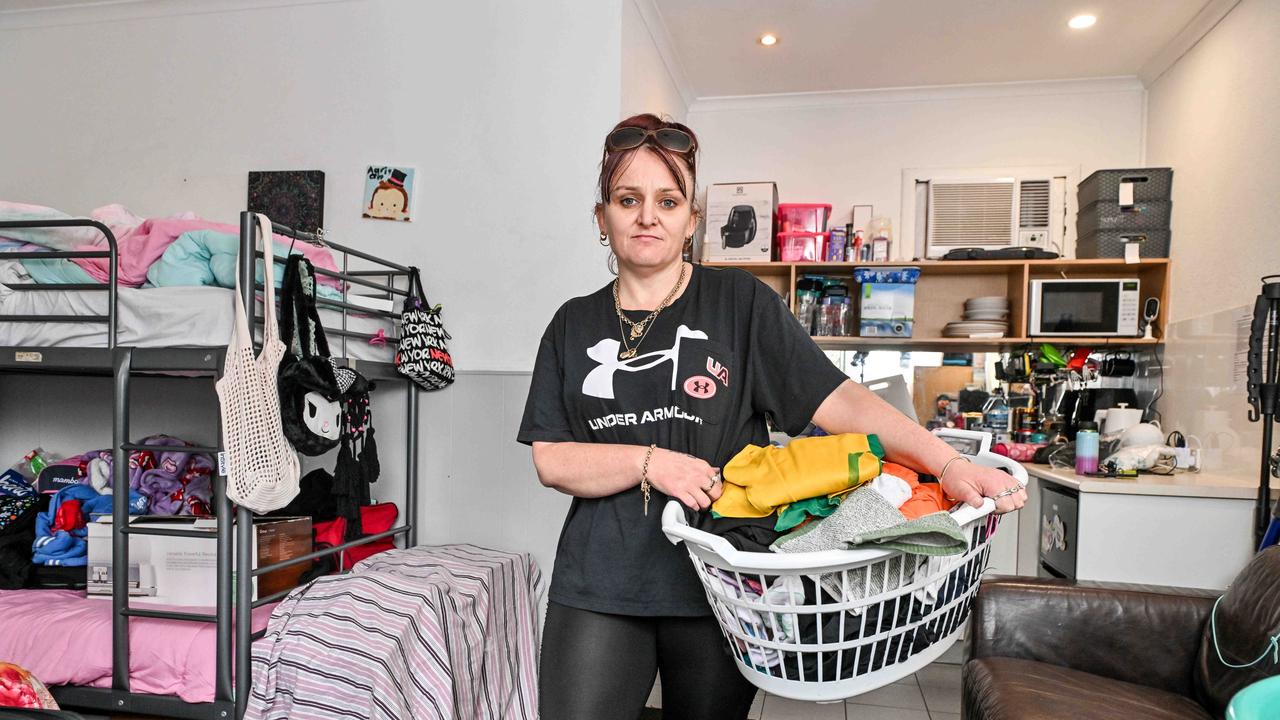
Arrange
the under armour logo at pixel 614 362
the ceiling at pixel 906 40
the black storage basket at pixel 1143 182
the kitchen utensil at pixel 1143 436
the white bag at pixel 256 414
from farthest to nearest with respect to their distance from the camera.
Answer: the black storage basket at pixel 1143 182
the ceiling at pixel 906 40
the kitchen utensil at pixel 1143 436
the white bag at pixel 256 414
the under armour logo at pixel 614 362

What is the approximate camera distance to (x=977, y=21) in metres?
3.27

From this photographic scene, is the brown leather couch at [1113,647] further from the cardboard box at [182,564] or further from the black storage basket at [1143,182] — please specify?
the black storage basket at [1143,182]

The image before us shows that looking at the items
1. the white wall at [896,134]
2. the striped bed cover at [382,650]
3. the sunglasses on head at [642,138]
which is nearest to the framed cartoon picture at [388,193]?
the striped bed cover at [382,650]

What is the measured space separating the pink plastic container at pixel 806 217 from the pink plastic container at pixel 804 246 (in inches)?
1.9

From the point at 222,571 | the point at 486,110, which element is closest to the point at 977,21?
the point at 486,110

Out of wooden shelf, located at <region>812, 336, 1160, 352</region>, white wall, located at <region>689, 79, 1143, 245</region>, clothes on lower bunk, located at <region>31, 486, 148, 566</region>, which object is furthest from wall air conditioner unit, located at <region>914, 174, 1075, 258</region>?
clothes on lower bunk, located at <region>31, 486, 148, 566</region>

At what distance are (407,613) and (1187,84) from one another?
Result: 3.75m

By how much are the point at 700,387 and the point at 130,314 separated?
1823 millimetres

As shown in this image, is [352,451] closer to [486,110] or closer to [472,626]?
[472,626]

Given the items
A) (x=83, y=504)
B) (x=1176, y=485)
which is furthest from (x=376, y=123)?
(x=1176, y=485)

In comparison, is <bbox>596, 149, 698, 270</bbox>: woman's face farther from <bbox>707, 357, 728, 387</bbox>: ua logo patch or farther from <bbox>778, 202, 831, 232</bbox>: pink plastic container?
<bbox>778, 202, 831, 232</bbox>: pink plastic container

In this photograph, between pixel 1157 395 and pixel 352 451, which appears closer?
pixel 352 451

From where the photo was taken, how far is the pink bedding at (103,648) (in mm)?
2139

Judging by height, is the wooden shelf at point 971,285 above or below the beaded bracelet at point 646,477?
above
